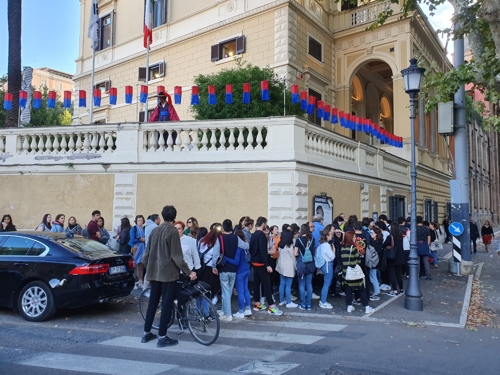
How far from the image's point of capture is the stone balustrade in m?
12.0

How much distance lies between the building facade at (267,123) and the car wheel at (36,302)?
5335mm

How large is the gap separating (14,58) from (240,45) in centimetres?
986

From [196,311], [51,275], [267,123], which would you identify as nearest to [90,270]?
[51,275]

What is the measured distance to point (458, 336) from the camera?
698 centimetres

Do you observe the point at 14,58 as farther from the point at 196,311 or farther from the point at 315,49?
the point at 196,311

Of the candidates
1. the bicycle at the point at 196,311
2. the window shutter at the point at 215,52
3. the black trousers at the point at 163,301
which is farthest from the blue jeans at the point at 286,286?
the window shutter at the point at 215,52

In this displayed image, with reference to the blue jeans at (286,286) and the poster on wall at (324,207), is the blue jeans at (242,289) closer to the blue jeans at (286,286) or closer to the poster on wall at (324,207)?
the blue jeans at (286,286)

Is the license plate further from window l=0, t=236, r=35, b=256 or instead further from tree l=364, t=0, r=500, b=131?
tree l=364, t=0, r=500, b=131

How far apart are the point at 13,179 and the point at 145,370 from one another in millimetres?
10807

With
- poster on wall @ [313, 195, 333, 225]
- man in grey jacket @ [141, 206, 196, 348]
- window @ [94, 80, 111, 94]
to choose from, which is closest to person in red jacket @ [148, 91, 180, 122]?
poster on wall @ [313, 195, 333, 225]

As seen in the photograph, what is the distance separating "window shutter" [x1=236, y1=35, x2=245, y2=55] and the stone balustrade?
30.6ft

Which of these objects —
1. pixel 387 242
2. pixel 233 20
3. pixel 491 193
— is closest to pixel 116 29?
pixel 233 20

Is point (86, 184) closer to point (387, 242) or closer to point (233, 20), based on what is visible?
point (387, 242)

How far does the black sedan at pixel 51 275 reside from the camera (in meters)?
7.41
